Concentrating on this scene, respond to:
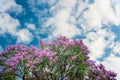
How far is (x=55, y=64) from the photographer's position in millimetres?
25812

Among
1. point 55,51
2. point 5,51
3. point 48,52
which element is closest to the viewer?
point 48,52

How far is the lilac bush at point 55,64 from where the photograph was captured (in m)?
25.2

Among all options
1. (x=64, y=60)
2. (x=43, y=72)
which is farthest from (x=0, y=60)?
(x=64, y=60)

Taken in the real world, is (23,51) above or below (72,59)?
above

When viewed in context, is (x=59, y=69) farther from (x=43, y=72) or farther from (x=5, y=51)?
(x=5, y=51)

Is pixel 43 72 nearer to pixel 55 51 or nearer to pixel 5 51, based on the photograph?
pixel 55 51

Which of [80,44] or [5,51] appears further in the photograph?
[5,51]

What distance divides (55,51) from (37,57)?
2.42 meters

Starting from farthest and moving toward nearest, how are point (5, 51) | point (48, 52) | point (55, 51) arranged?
point (5, 51)
point (55, 51)
point (48, 52)

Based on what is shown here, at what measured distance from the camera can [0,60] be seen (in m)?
28.5

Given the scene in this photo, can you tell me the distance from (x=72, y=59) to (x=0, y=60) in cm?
850

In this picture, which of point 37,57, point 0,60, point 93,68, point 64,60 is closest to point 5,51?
point 0,60

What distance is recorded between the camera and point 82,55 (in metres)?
26.6

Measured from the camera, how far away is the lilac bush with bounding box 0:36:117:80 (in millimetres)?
25219
